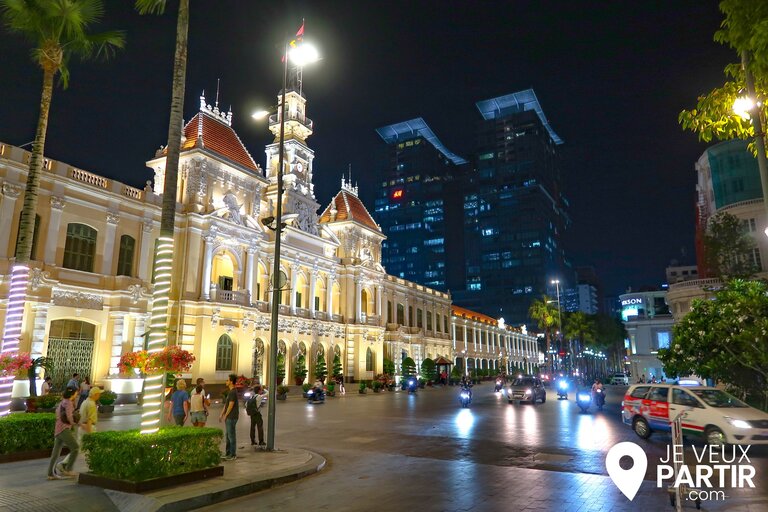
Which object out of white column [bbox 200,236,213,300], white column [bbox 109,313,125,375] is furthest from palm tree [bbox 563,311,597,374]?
white column [bbox 109,313,125,375]

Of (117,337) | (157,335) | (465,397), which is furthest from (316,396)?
(157,335)

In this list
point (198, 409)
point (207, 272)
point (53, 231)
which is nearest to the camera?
point (198, 409)

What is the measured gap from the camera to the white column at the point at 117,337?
28734mm

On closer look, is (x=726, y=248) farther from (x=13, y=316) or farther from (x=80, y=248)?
(x=80, y=248)

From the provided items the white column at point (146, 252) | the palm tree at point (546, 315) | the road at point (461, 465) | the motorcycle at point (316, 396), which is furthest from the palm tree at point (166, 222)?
the palm tree at point (546, 315)

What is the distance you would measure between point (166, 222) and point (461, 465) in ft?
28.9

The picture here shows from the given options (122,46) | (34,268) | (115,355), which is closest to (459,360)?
(115,355)

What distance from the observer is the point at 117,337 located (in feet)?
95.4

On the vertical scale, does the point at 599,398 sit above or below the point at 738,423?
below

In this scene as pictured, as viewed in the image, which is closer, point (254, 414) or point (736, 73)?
point (736, 73)

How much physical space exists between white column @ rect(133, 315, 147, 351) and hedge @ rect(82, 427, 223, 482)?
71.1ft

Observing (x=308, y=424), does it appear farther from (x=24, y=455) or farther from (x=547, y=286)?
(x=547, y=286)

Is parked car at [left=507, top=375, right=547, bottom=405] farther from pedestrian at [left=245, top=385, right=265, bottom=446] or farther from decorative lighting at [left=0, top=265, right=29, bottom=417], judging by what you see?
decorative lighting at [left=0, top=265, right=29, bottom=417]

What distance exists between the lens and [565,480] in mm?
10000
